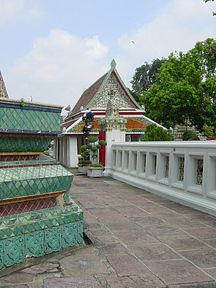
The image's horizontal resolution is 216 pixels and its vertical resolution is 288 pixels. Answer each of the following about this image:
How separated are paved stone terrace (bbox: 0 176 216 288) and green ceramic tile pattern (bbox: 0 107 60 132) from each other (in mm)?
1410

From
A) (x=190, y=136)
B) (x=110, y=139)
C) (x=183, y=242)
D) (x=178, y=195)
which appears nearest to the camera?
(x=183, y=242)

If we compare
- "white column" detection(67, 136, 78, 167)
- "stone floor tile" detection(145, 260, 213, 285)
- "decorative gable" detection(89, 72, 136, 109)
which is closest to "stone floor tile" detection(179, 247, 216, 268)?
"stone floor tile" detection(145, 260, 213, 285)

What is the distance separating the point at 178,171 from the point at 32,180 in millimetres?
5083

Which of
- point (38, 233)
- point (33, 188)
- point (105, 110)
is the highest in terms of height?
point (105, 110)

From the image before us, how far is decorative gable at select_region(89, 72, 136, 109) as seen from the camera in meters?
24.0

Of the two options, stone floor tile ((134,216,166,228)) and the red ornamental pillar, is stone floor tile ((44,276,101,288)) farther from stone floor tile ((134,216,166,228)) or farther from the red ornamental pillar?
the red ornamental pillar

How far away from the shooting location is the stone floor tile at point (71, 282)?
10.7 feet

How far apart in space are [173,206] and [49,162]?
12.2 feet

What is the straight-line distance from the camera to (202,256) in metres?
4.11

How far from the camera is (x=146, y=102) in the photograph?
28.8 metres

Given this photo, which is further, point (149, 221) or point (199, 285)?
point (149, 221)

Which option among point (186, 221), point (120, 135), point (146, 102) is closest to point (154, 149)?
point (186, 221)

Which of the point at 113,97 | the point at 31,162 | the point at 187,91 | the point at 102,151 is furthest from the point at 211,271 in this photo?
the point at 187,91

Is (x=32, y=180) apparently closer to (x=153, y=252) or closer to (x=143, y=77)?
(x=153, y=252)
